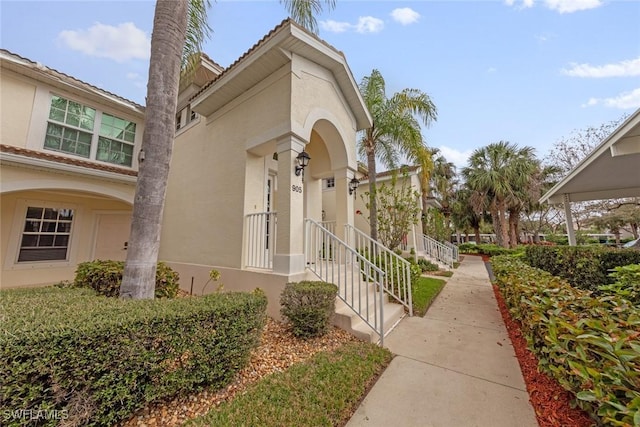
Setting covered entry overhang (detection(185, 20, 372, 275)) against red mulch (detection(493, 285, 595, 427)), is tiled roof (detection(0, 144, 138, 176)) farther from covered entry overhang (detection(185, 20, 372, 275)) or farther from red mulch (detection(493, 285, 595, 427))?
red mulch (detection(493, 285, 595, 427))

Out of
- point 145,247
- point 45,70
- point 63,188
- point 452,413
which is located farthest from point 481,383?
point 45,70

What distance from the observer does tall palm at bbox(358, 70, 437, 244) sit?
914 cm

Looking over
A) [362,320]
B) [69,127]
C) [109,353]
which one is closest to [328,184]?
[362,320]

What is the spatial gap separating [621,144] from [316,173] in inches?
288

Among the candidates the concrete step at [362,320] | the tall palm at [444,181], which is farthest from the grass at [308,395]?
the tall palm at [444,181]

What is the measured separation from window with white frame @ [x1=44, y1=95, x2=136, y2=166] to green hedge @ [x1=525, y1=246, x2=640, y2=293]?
15.4m

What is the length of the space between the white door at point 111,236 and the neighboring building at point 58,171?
3cm

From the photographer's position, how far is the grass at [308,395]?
2.22 m

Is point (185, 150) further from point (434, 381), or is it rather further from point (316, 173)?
point (434, 381)

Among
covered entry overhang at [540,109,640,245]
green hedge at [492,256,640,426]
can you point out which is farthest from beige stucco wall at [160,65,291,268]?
covered entry overhang at [540,109,640,245]

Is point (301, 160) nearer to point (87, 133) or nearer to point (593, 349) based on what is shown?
point (593, 349)

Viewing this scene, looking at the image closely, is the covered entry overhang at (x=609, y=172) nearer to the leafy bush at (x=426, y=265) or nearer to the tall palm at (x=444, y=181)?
the leafy bush at (x=426, y=265)

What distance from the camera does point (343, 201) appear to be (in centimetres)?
701

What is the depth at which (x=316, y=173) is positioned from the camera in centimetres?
797
